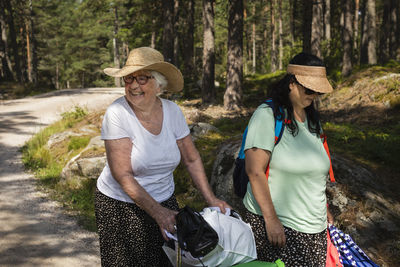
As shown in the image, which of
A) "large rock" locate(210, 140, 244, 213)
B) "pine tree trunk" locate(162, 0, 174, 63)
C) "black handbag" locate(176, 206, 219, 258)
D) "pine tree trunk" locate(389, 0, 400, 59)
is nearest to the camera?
"black handbag" locate(176, 206, 219, 258)

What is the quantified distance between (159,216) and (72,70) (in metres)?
49.3

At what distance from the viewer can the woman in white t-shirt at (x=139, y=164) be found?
2178mm

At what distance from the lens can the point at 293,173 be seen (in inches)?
87.1

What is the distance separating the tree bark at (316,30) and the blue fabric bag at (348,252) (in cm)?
959

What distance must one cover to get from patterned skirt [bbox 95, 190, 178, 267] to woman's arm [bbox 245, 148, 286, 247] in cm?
67

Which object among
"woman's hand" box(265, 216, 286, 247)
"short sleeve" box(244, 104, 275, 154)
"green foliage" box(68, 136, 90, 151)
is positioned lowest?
"green foliage" box(68, 136, 90, 151)

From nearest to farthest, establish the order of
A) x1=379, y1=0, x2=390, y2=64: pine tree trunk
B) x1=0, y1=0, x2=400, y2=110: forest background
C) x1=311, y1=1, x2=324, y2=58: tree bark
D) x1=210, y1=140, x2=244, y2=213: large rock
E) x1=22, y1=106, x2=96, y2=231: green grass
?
x1=210, y1=140, x2=244, y2=213: large rock
x1=22, y1=106, x2=96, y2=231: green grass
x1=311, y1=1, x2=324, y2=58: tree bark
x1=0, y1=0, x2=400, y2=110: forest background
x1=379, y1=0, x2=390, y2=64: pine tree trunk

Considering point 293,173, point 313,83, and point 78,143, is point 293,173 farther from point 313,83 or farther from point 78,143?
point 78,143

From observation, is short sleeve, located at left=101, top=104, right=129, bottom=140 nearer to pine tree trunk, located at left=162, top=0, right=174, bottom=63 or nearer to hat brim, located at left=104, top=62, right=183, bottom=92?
hat brim, located at left=104, top=62, right=183, bottom=92

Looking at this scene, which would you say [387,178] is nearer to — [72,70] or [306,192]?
[306,192]

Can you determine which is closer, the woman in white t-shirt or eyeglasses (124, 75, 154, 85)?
the woman in white t-shirt

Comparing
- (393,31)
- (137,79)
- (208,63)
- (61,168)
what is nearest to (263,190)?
(137,79)

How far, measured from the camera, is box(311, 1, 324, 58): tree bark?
11.1 m

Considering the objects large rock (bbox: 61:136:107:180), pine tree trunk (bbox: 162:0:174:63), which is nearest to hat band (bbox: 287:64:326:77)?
large rock (bbox: 61:136:107:180)
